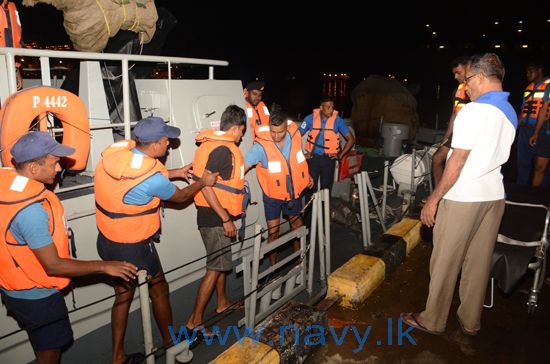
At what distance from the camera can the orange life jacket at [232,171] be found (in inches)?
142

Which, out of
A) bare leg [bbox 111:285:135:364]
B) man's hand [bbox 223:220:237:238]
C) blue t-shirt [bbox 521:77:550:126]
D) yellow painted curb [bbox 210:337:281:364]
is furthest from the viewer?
blue t-shirt [bbox 521:77:550:126]

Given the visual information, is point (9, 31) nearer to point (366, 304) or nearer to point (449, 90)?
point (366, 304)

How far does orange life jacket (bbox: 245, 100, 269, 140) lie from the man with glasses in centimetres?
329

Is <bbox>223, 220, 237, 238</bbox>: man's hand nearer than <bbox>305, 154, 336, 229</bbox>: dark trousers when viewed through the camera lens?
Yes

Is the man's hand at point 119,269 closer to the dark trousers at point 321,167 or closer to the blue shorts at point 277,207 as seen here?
the blue shorts at point 277,207

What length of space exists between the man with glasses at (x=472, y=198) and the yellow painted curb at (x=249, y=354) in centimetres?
154

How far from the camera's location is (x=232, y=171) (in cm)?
372

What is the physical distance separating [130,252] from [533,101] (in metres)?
6.34

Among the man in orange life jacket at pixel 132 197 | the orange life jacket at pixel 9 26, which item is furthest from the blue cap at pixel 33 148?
the orange life jacket at pixel 9 26

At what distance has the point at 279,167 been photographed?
4.47 m

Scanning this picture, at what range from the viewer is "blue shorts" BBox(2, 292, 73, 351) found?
2516mm

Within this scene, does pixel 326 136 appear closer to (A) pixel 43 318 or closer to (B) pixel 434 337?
(B) pixel 434 337

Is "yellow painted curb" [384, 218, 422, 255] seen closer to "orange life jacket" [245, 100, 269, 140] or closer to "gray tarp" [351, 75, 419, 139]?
"orange life jacket" [245, 100, 269, 140]

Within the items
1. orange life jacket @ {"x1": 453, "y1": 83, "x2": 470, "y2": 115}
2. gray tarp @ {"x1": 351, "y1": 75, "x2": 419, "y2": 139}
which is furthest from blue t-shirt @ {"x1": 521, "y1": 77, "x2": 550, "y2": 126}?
gray tarp @ {"x1": 351, "y1": 75, "x2": 419, "y2": 139}
